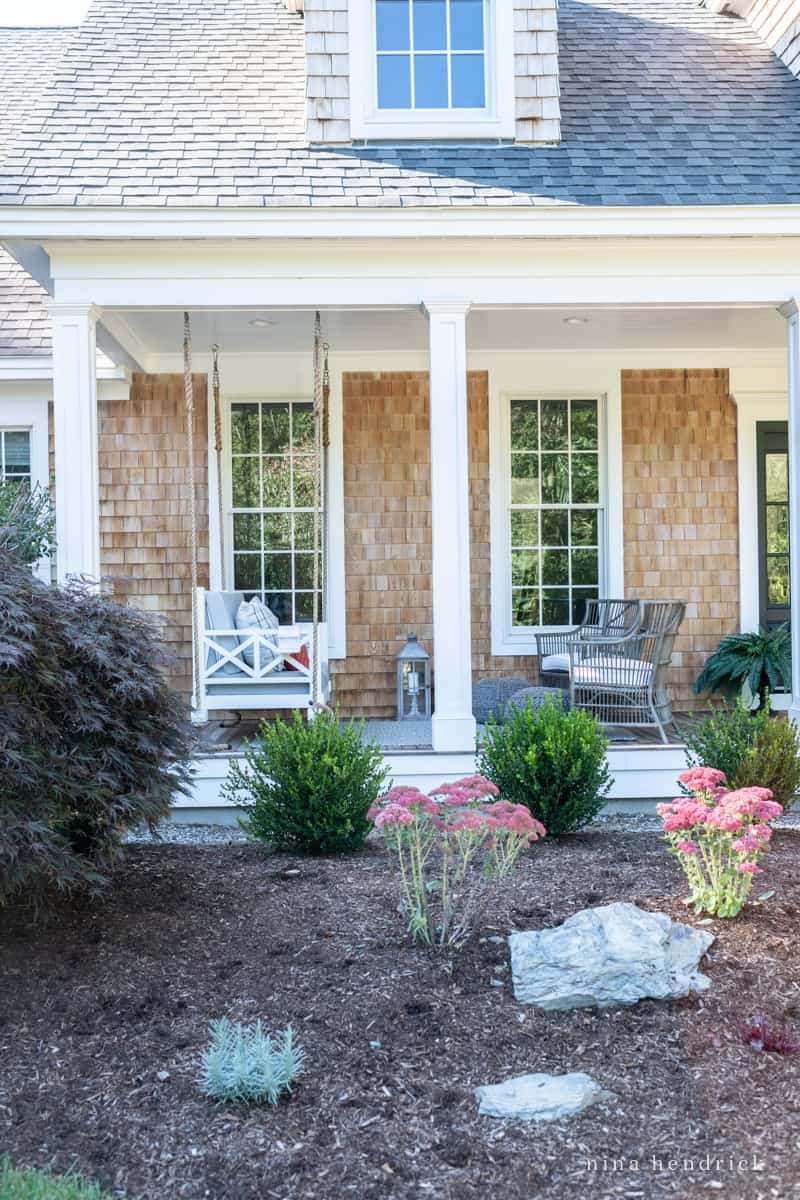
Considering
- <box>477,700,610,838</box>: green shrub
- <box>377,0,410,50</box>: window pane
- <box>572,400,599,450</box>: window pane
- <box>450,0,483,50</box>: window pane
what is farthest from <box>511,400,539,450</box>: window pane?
<box>477,700,610,838</box>: green shrub

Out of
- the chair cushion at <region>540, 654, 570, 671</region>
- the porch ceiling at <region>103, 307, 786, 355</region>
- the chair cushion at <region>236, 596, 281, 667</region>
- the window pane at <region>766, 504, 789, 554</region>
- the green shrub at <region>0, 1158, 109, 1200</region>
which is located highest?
the porch ceiling at <region>103, 307, 786, 355</region>

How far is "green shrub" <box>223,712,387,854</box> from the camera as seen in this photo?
486cm

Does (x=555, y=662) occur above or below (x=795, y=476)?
below

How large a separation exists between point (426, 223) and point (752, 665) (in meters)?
3.98

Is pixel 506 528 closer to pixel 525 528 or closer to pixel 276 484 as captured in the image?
pixel 525 528

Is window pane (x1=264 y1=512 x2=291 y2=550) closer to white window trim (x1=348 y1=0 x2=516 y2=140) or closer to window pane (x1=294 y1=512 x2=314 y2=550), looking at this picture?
window pane (x1=294 y1=512 x2=314 y2=550)

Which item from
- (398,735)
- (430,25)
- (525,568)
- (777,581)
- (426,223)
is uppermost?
(430,25)

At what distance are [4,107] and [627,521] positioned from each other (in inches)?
248

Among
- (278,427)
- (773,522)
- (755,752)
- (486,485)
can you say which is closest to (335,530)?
(278,427)

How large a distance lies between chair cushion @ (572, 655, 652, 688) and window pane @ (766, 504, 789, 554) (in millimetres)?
2287

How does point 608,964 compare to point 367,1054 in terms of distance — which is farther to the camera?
point 608,964

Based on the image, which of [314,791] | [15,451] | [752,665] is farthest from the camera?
[15,451]

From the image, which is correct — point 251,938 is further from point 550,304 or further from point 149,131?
point 149,131

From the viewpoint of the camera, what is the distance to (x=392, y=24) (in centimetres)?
717
